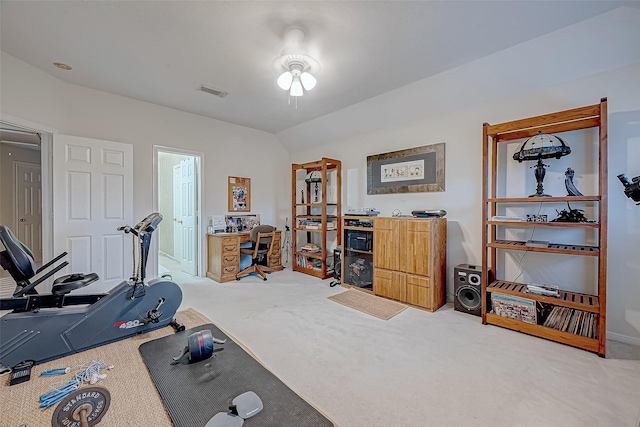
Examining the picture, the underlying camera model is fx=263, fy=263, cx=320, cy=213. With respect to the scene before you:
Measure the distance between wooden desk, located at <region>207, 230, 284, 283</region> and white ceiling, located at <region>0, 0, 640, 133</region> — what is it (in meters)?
2.31

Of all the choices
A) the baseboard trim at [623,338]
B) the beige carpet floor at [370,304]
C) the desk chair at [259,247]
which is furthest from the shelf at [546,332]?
the desk chair at [259,247]

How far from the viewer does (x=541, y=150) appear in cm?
249

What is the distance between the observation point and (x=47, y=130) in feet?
10.3

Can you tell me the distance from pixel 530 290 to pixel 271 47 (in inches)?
134

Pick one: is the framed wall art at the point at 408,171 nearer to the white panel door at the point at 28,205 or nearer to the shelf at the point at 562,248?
the shelf at the point at 562,248

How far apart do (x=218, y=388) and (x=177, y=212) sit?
5155mm

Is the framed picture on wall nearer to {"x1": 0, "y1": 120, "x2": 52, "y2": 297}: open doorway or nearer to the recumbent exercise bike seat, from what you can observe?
{"x1": 0, "y1": 120, "x2": 52, "y2": 297}: open doorway

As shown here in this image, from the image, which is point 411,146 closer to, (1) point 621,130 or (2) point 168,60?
(1) point 621,130

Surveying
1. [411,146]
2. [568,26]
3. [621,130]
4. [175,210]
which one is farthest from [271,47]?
[175,210]

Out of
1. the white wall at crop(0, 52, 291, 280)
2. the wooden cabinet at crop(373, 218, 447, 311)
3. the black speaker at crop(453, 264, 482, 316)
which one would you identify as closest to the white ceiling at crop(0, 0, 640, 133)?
the white wall at crop(0, 52, 291, 280)

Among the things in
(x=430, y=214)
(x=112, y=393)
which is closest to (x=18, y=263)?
(x=112, y=393)

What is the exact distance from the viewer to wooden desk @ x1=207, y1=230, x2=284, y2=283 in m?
4.35

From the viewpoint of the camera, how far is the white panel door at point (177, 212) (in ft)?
17.6

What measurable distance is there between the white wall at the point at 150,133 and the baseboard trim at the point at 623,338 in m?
4.93
